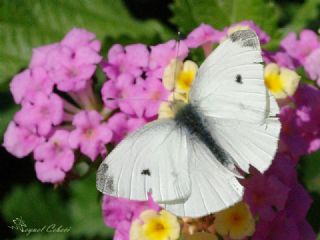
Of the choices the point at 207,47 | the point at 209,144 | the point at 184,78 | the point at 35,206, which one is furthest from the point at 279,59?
the point at 35,206

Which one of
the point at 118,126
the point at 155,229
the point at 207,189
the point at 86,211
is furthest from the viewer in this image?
the point at 86,211

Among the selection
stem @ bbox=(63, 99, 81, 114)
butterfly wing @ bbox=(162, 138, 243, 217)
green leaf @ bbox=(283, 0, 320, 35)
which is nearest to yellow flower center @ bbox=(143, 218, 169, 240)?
butterfly wing @ bbox=(162, 138, 243, 217)

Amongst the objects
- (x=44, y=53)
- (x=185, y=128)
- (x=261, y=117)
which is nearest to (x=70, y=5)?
(x=44, y=53)

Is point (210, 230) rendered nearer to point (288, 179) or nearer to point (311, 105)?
point (288, 179)

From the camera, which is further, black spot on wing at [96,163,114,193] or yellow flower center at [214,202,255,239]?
yellow flower center at [214,202,255,239]

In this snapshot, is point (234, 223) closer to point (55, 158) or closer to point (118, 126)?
point (118, 126)

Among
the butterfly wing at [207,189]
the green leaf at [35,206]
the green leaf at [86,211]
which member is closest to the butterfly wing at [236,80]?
the butterfly wing at [207,189]

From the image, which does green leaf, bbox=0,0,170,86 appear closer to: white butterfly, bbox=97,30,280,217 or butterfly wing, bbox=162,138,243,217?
white butterfly, bbox=97,30,280,217
